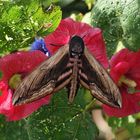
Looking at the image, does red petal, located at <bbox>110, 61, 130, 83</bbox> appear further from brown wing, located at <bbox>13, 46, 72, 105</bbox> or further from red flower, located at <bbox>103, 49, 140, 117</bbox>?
brown wing, located at <bbox>13, 46, 72, 105</bbox>

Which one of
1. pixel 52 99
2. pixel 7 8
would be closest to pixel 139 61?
pixel 52 99

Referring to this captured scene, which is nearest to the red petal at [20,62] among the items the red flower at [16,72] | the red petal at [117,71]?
the red flower at [16,72]

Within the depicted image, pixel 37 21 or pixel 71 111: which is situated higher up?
pixel 37 21

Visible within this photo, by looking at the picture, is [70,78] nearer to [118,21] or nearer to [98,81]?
[98,81]

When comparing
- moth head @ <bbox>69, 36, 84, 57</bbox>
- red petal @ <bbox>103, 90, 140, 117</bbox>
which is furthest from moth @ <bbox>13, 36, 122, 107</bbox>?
red petal @ <bbox>103, 90, 140, 117</bbox>

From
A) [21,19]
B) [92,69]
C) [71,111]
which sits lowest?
[71,111]

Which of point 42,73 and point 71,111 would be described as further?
point 71,111

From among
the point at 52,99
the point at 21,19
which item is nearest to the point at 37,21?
the point at 21,19

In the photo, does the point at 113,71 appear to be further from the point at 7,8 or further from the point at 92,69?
the point at 7,8
